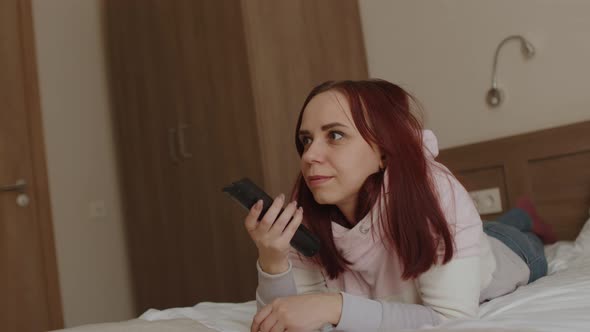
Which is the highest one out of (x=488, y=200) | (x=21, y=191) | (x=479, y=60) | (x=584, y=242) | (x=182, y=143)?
(x=479, y=60)

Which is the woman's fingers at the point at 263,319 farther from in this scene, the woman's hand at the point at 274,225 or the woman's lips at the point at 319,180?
the woman's lips at the point at 319,180

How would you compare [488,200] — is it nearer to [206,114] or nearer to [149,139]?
[206,114]

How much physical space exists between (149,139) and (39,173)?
49 centimetres

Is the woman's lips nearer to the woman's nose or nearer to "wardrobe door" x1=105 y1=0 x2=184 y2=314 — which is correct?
the woman's nose

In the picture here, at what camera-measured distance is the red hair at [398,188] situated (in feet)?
3.30

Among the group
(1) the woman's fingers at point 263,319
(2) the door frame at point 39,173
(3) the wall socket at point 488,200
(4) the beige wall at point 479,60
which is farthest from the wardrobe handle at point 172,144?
(1) the woman's fingers at point 263,319

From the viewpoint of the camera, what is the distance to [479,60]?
230cm

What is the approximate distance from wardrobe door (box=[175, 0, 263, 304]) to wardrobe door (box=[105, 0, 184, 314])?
0.09 m

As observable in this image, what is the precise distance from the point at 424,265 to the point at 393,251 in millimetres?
99

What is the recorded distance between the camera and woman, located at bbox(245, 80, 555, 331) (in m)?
0.96

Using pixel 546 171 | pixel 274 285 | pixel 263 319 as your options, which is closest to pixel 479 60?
pixel 546 171

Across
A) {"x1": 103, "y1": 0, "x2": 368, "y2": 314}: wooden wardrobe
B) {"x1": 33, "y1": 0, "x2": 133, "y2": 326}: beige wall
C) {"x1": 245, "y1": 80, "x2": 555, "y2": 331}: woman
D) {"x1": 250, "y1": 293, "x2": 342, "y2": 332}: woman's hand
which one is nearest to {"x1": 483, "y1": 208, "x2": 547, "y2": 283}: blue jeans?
{"x1": 245, "y1": 80, "x2": 555, "y2": 331}: woman

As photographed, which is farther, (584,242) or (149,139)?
(149,139)

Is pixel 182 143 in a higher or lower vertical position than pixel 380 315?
higher
